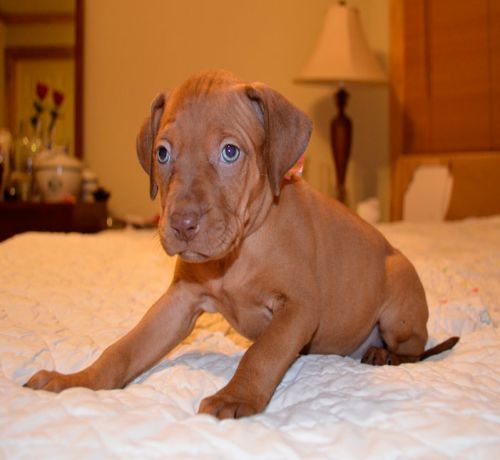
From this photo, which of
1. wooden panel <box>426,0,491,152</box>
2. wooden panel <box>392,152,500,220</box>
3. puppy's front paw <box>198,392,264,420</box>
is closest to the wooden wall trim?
wooden panel <box>426,0,491,152</box>

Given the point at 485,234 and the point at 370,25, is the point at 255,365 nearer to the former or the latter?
the point at 485,234

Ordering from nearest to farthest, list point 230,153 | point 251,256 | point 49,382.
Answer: point 49,382, point 230,153, point 251,256

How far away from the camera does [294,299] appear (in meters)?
1.46

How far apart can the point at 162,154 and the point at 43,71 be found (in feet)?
14.5

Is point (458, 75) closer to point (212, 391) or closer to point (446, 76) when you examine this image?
point (446, 76)

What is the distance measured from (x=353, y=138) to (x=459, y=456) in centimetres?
456

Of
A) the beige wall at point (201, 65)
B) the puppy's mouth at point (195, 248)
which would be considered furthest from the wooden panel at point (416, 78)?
the puppy's mouth at point (195, 248)

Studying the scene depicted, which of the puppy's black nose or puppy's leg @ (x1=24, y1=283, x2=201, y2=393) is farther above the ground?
the puppy's black nose

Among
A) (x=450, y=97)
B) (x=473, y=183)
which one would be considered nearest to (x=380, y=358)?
(x=473, y=183)

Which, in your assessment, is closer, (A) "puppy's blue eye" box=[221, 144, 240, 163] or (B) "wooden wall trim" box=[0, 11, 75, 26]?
(A) "puppy's blue eye" box=[221, 144, 240, 163]

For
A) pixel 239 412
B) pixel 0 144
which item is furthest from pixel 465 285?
pixel 0 144

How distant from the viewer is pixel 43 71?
17.8ft

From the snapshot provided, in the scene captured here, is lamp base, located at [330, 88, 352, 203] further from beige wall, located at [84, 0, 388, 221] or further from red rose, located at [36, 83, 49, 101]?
red rose, located at [36, 83, 49, 101]

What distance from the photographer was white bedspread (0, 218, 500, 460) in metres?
0.93
